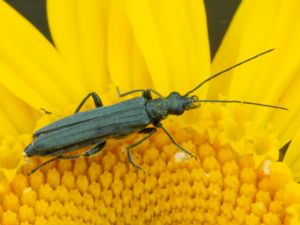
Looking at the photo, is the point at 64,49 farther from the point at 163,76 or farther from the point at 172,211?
the point at 172,211

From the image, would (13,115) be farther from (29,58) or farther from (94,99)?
(94,99)

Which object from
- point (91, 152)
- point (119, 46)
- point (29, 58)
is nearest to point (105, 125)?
point (91, 152)

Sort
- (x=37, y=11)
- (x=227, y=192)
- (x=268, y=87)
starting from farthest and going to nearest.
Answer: (x=37, y=11) → (x=268, y=87) → (x=227, y=192)

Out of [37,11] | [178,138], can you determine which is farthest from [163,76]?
[37,11]

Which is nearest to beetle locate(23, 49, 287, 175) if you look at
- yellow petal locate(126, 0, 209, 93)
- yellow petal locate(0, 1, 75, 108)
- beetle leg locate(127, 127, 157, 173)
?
beetle leg locate(127, 127, 157, 173)

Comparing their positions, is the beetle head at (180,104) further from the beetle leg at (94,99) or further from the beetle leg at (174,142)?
the beetle leg at (94,99)

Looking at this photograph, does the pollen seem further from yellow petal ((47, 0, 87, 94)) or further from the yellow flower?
yellow petal ((47, 0, 87, 94))

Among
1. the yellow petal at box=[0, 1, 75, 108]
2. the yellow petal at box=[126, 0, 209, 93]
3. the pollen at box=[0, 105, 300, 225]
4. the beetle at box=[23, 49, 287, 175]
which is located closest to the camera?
the pollen at box=[0, 105, 300, 225]
